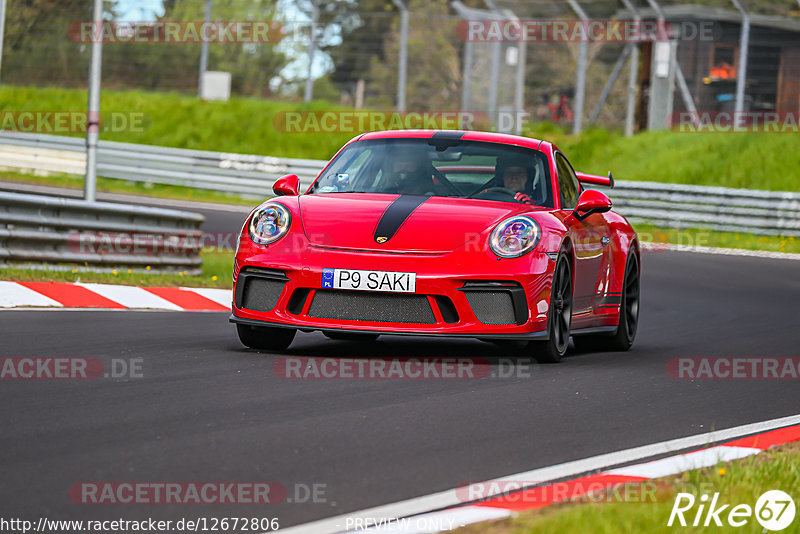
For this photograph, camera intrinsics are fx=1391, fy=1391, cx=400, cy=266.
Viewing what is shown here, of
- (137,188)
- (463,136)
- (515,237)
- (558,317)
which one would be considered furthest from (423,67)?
(515,237)

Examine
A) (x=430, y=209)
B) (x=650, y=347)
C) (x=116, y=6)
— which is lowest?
Result: (x=650, y=347)

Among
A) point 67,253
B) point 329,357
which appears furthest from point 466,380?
point 67,253

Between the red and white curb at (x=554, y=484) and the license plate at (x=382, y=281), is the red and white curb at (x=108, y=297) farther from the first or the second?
the red and white curb at (x=554, y=484)

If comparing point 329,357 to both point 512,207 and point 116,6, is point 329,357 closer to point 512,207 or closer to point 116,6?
point 512,207

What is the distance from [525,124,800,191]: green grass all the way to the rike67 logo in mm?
21714

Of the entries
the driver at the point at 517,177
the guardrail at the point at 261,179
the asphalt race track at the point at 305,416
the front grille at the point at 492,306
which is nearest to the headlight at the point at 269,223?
the asphalt race track at the point at 305,416

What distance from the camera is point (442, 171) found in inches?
328

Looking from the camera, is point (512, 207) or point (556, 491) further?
point (512, 207)

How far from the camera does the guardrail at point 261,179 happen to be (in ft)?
75.6

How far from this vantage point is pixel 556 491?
14.4ft

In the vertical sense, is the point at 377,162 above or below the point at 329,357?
above

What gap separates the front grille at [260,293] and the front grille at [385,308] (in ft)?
1.24

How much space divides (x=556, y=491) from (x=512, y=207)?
359 centimetres

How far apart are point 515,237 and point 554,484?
300cm
